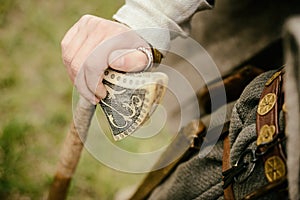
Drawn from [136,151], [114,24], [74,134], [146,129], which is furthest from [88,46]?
[136,151]

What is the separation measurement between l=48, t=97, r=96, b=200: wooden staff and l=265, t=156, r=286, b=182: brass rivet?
0.37 metres

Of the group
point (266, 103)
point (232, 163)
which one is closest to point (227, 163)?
point (232, 163)

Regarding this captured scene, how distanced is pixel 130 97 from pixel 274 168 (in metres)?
0.23

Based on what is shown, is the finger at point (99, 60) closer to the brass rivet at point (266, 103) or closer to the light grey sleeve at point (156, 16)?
the light grey sleeve at point (156, 16)

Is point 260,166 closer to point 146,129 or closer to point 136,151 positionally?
point 146,129

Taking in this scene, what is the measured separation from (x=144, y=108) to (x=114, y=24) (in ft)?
0.49

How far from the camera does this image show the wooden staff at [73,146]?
920 millimetres

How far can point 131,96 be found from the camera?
2.44ft

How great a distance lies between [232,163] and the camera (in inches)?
28.6

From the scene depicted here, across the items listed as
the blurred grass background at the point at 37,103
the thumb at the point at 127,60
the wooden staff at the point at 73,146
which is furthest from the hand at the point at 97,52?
the blurred grass background at the point at 37,103

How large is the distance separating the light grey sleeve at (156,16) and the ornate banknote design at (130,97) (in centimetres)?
9

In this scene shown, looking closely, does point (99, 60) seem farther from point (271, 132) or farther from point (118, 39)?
point (271, 132)

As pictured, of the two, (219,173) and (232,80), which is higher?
(232,80)

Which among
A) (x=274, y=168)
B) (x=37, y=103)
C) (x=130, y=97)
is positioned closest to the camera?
(x=274, y=168)
